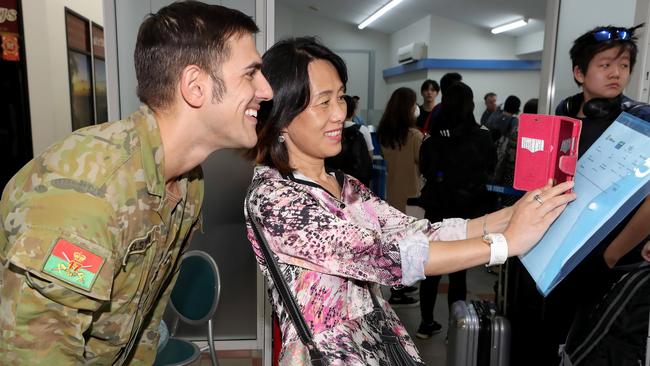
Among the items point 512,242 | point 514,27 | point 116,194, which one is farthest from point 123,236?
point 514,27

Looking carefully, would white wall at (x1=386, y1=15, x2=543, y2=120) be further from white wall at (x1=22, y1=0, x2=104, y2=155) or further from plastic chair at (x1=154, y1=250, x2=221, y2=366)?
plastic chair at (x1=154, y1=250, x2=221, y2=366)

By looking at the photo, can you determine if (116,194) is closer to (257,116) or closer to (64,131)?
(257,116)

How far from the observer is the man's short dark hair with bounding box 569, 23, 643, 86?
72.3 inches

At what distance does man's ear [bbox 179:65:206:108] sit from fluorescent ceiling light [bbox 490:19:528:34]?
33.7 feet

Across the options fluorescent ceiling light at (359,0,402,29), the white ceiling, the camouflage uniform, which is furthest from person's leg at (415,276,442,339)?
fluorescent ceiling light at (359,0,402,29)

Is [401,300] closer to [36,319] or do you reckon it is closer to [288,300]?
[288,300]

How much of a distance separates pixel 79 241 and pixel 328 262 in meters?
0.48

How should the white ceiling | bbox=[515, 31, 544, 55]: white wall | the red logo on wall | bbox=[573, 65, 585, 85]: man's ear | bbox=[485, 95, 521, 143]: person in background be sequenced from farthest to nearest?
bbox=[515, 31, 544, 55]: white wall
the white ceiling
bbox=[485, 95, 521, 143]: person in background
the red logo on wall
bbox=[573, 65, 585, 85]: man's ear

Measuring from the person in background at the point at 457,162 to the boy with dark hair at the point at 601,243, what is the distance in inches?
37.6

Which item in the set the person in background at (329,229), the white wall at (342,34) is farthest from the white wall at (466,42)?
the person in background at (329,229)

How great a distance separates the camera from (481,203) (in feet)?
10.5

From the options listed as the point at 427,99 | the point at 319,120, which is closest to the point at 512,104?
the point at 427,99

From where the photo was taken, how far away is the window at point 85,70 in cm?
518

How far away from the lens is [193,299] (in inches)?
88.1
